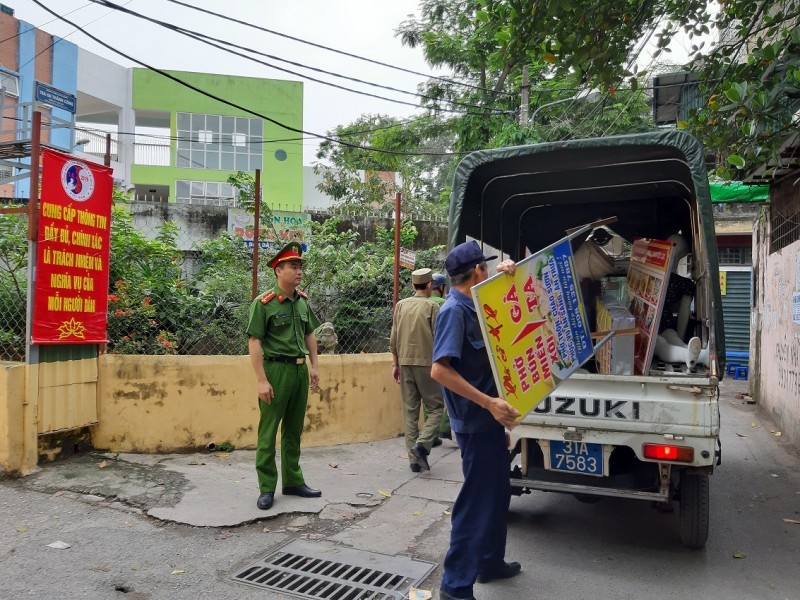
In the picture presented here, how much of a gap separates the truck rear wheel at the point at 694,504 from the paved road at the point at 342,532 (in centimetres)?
19

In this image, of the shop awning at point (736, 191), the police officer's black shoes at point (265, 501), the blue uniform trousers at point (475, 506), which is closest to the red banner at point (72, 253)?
the police officer's black shoes at point (265, 501)

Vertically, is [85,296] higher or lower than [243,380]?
higher

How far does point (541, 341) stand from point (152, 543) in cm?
258

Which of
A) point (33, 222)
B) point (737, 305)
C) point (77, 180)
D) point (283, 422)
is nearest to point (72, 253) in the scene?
point (33, 222)

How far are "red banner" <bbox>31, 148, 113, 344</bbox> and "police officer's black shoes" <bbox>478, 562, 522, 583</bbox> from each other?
359 cm

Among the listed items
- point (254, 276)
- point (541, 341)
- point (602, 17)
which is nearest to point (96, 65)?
point (254, 276)

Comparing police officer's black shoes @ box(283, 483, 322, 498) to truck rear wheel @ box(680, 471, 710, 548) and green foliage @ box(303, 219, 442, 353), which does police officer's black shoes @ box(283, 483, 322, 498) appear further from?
green foliage @ box(303, 219, 442, 353)

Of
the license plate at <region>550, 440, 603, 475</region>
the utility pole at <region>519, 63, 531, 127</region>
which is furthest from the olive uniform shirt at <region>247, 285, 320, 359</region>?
the utility pole at <region>519, 63, 531, 127</region>

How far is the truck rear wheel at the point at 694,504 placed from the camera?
12.4 feet

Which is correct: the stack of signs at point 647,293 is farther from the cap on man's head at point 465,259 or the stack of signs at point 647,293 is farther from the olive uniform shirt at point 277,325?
the olive uniform shirt at point 277,325

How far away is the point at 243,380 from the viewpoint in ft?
19.5

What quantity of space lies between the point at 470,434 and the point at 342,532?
153 centimetres

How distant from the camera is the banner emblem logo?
5027 millimetres

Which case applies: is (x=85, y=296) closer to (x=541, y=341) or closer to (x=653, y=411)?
(x=541, y=341)
